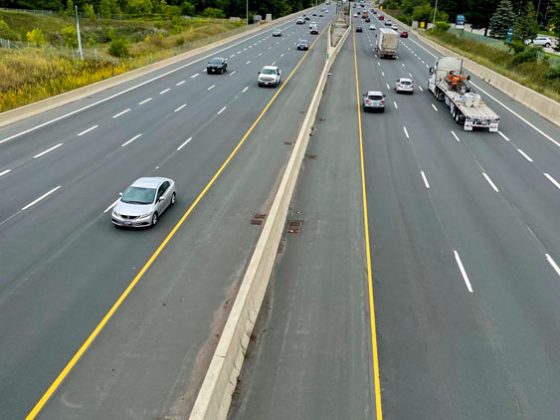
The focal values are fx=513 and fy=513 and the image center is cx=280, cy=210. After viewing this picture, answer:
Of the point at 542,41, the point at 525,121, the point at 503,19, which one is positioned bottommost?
the point at 525,121

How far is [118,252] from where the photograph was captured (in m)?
17.5

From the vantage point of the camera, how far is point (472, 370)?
40.4 feet

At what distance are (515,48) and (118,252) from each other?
58.6 metres

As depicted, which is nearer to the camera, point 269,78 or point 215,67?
point 269,78

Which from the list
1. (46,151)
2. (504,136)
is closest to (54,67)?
(46,151)

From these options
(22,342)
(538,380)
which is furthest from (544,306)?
(22,342)

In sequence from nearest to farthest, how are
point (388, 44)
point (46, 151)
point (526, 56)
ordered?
point (46, 151) < point (526, 56) < point (388, 44)

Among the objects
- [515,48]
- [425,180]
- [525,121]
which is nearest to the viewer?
[425,180]

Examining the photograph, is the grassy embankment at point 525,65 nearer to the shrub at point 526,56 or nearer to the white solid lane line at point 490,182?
the shrub at point 526,56

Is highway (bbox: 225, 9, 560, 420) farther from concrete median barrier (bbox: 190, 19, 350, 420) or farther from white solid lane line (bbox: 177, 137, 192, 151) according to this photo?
white solid lane line (bbox: 177, 137, 192, 151)

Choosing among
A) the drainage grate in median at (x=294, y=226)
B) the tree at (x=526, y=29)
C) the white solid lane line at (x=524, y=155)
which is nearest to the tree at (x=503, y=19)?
the tree at (x=526, y=29)

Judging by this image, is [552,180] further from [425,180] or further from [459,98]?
[459,98]

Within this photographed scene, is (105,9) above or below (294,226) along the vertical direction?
above

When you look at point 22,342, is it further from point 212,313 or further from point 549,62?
point 549,62
